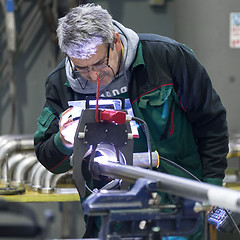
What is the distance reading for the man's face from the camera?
164cm

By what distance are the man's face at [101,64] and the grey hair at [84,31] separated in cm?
2

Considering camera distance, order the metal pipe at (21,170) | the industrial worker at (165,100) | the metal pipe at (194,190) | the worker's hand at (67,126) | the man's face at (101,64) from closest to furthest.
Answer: the metal pipe at (194,190), the worker's hand at (67,126), the man's face at (101,64), the industrial worker at (165,100), the metal pipe at (21,170)

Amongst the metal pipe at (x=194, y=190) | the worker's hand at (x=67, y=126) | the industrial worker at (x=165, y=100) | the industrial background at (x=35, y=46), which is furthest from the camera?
the industrial background at (x=35, y=46)

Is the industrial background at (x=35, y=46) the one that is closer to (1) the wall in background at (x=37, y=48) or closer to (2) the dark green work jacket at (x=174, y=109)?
(1) the wall in background at (x=37, y=48)

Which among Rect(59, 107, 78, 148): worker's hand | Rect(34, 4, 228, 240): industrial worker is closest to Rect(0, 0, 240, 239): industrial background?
Rect(34, 4, 228, 240): industrial worker

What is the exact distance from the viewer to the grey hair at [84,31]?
5.22 ft

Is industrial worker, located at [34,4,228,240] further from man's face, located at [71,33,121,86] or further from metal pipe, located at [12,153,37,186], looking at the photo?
metal pipe, located at [12,153,37,186]

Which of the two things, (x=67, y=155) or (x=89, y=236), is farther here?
(x=67, y=155)

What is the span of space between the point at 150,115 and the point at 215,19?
5.23 ft

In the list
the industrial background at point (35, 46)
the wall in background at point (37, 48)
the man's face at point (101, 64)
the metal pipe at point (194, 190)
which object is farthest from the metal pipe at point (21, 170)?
the metal pipe at point (194, 190)

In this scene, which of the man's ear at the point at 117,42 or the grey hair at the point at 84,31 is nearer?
the grey hair at the point at 84,31

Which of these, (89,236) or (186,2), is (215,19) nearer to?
(186,2)

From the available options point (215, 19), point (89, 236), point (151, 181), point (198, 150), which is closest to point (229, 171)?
point (215, 19)

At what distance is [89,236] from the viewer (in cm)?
130
